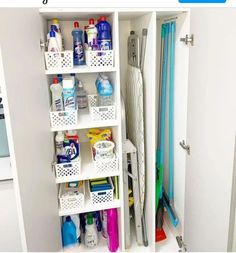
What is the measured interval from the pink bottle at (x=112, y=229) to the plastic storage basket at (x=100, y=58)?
38.7 inches

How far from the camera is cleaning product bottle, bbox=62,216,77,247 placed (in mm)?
1776

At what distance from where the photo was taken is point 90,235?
1838 millimetres

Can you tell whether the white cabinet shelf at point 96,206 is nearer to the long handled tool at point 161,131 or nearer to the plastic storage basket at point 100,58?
the long handled tool at point 161,131

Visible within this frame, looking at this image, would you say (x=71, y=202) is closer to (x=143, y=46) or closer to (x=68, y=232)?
(x=68, y=232)

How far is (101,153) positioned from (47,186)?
40 cm

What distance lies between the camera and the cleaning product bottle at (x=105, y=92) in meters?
1.56

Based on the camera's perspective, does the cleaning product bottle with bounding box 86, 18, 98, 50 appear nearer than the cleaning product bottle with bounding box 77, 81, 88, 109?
Yes

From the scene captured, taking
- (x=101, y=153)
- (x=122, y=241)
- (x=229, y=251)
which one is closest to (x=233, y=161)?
(x=229, y=251)

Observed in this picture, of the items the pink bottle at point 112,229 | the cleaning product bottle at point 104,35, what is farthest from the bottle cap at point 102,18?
the pink bottle at point 112,229

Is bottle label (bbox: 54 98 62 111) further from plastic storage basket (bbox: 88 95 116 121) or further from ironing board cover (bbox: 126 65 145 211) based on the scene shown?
ironing board cover (bbox: 126 65 145 211)

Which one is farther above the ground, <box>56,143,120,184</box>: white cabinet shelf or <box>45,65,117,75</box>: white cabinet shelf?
<box>45,65,117,75</box>: white cabinet shelf

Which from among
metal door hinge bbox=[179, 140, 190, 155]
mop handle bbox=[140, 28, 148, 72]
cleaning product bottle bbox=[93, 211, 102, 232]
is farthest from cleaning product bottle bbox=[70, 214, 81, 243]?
mop handle bbox=[140, 28, 148, 72]

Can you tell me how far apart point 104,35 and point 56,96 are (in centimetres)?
45

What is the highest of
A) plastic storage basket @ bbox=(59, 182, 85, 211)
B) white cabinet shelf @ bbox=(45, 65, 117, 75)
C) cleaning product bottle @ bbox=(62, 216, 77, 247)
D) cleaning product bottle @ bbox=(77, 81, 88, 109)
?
white cabinet shelf @ bbox=(45, 65, 117, 75)
